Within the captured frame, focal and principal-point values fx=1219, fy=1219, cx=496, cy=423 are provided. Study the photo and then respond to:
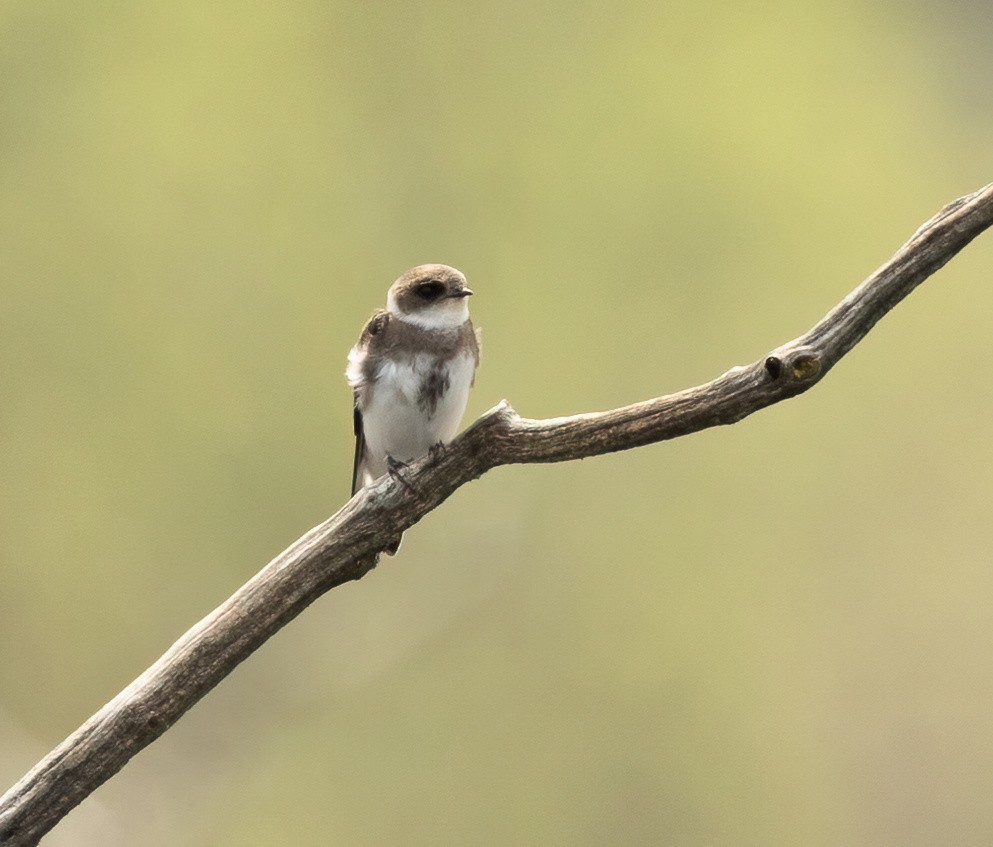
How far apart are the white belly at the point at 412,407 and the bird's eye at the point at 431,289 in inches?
4.7

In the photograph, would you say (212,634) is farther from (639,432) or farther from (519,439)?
(639,432)

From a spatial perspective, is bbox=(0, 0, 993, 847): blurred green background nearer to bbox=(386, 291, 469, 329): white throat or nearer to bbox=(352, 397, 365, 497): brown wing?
bbox=(352, 397, 365, 497): brown wing

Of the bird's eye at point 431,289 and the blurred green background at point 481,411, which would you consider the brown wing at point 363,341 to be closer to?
the bird's eye at point 431,289

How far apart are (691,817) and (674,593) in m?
0.74

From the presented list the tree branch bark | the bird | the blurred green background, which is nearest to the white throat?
the bird

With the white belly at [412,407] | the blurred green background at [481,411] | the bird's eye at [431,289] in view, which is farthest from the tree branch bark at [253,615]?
the blurred green background at [481,411]

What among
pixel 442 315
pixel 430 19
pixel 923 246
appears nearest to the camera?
pixel 923 246

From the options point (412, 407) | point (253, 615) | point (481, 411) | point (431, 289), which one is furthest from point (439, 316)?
point (481, 411)

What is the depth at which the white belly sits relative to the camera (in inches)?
91.4

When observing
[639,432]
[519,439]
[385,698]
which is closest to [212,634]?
[519,439]

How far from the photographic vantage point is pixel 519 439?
5.92 feet

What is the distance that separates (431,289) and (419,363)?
0.15 meters

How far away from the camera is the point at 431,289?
2338mm

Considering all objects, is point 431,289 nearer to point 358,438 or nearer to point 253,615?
point 358,438
